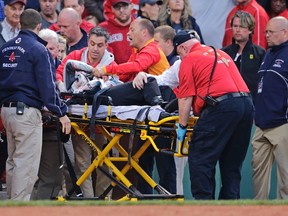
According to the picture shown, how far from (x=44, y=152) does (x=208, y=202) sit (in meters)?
3.40

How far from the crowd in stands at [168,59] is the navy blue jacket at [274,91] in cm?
1

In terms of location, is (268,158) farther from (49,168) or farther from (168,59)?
(49,168)

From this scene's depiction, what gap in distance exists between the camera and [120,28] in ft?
51.1

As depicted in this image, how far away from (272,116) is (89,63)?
8.04ft

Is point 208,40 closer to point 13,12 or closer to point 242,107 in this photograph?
point 13,12

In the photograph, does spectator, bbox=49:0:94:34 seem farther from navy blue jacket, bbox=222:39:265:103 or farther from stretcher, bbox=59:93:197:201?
stretcher, bbox=59:93:197:201

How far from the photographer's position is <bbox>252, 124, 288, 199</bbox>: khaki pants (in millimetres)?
13758

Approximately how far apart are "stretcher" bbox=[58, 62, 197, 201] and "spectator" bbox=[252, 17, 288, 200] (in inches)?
64.4

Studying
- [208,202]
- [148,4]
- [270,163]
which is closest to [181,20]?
[148,4]

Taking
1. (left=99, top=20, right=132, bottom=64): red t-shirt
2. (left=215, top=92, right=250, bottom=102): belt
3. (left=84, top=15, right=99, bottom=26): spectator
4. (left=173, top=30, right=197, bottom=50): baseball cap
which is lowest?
(left=215, top=92, right=250, bottom=102): belt

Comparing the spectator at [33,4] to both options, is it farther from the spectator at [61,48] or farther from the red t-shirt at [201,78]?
the red t-shirt at [201,78]

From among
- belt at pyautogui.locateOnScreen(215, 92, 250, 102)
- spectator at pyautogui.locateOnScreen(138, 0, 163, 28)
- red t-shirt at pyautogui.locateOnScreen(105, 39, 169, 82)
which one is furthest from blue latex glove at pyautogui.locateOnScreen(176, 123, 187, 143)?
spectator at pyautogui.locateOnScreen(138, 0, 163, 28)

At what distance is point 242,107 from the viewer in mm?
12156

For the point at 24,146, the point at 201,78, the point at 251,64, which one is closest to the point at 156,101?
the point at 201,78
